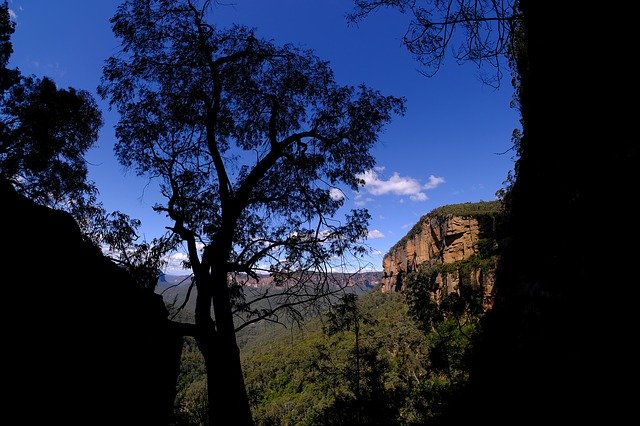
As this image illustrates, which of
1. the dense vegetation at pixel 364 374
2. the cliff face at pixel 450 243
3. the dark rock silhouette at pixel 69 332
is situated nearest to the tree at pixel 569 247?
the dark rock silhouette at pixel 69 332

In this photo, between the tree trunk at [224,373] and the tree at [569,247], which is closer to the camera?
the tree at [569,247]

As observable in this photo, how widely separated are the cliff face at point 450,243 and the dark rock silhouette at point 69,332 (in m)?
51.4

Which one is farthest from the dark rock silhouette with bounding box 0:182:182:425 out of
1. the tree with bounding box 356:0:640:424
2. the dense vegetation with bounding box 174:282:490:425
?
the tree with bounding box 356:0:640:424

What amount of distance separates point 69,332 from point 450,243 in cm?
8397

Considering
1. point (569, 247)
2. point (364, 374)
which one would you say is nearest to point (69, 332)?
point (569, 247)

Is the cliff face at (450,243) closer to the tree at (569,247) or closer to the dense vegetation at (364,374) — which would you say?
the dense vegetation at (364,374)

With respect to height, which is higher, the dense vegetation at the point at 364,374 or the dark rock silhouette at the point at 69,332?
the dark rock silhouette at the point at 69,332

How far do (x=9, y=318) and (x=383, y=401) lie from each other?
61.2 ft

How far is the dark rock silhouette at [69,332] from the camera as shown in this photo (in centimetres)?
311

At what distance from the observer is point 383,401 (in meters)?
18.3

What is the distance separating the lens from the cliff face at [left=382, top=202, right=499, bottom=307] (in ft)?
208

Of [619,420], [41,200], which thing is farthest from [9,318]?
[41,200]

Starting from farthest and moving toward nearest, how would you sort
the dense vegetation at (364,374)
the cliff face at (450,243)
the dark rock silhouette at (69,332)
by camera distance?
the cliff face at (450,243) < the dense vegetation at (364,374) < the dark rock silhouette at (69,332)

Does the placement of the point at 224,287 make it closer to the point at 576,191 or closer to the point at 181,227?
the point at 181,227
